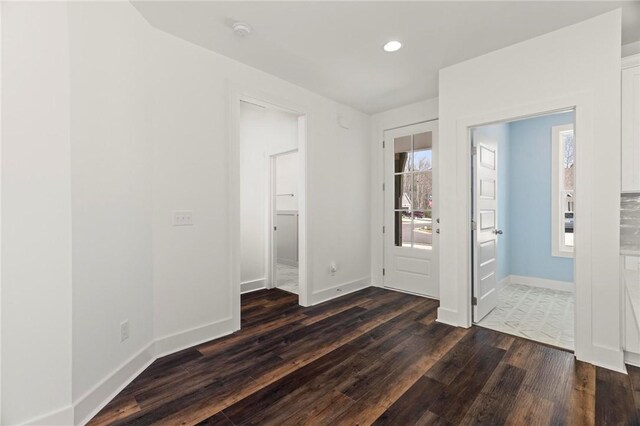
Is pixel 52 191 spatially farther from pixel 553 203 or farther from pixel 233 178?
pixel 553 203

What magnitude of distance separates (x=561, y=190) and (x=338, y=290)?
3594mm

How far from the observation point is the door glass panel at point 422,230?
158 inches

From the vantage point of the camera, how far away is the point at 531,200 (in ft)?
14.9

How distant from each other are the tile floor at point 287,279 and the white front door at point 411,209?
56.3 inches

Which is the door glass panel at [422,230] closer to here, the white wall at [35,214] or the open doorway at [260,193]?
the open doorway at [260,193]

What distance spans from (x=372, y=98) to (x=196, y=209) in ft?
8.72

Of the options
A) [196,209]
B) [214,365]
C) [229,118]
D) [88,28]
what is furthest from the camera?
[229,118]

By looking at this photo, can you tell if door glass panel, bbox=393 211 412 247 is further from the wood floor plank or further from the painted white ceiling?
the wood floor plank

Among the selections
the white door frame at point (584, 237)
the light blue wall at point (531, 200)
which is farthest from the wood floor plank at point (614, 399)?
the light blue wall at point (531, 200)

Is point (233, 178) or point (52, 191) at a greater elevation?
point (233, 178)

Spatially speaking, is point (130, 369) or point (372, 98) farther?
point (372, 98)

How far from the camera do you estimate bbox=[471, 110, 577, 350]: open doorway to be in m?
3.40

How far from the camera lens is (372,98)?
3.90m

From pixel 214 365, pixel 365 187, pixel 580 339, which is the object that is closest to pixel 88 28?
pixel 214 365
